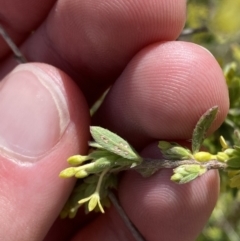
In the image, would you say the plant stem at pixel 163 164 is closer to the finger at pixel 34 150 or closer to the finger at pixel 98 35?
the finger at pixel 34 150

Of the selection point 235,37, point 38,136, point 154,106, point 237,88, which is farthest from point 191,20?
point 38,136

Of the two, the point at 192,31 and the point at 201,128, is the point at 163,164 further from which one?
the point at 192,31

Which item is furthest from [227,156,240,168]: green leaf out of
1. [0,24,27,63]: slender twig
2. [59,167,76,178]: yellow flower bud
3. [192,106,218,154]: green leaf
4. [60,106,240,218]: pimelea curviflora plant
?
[0,24,27,63]: slender twig

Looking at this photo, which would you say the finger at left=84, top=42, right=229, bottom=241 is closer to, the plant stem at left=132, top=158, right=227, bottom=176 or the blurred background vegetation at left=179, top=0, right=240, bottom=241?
the plant stem at left=132, top=158, right=227, bottom=176

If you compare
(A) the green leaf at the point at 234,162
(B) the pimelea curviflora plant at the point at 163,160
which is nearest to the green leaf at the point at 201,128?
(B) the pimelea curviflora plant at the point at 163,160

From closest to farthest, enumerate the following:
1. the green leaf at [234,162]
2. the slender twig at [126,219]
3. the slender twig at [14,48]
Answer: the green leaf at [234,162] → the slender twig at [126,219] → the slender twig at [14,48]

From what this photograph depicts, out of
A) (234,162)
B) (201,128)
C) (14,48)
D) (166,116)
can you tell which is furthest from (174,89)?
(14,48)

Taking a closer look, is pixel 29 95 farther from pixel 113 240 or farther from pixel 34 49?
pixel 113 240

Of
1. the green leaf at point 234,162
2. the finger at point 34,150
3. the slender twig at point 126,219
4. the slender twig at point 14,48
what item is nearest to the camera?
the green leaf at point 234,162
